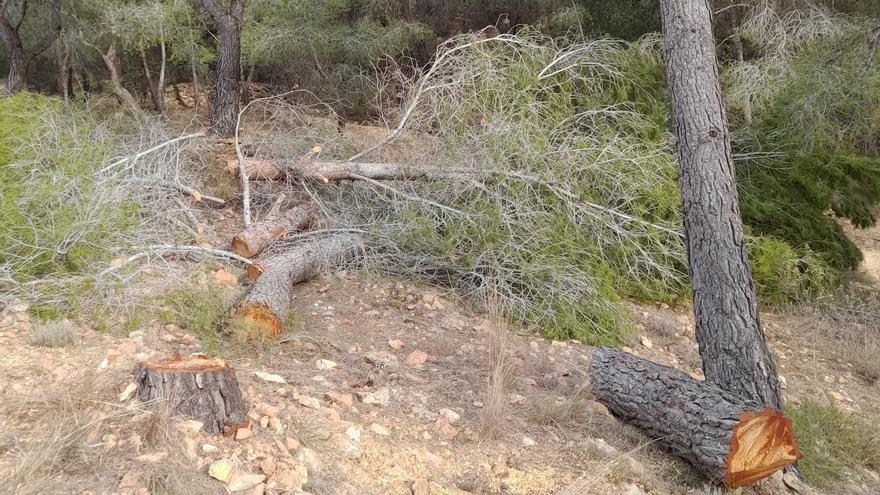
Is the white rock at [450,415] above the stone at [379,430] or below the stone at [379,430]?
below

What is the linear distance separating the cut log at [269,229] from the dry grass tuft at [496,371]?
6.79ft

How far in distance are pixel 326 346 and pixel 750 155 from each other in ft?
17.4

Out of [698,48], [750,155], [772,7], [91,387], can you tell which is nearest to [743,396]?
[698,48]

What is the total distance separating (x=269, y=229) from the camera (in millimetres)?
6484

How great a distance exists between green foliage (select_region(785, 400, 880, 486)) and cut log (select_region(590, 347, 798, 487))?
0.67m

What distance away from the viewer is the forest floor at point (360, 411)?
115 inches

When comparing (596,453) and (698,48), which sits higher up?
(698,48)

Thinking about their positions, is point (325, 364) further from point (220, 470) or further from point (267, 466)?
point (220, 470)

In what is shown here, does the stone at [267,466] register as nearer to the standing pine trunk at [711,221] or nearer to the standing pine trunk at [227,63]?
the standing pine trunk at [711,221]

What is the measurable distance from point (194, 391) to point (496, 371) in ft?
5.08

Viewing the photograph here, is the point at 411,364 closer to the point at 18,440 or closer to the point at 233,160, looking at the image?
the point at 18,440

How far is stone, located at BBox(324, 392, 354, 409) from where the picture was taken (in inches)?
153

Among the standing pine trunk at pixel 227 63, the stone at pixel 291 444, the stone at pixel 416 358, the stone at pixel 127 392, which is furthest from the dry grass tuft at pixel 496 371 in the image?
the standing pine trunk at pixel 227 63

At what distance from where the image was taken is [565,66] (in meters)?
7.93
